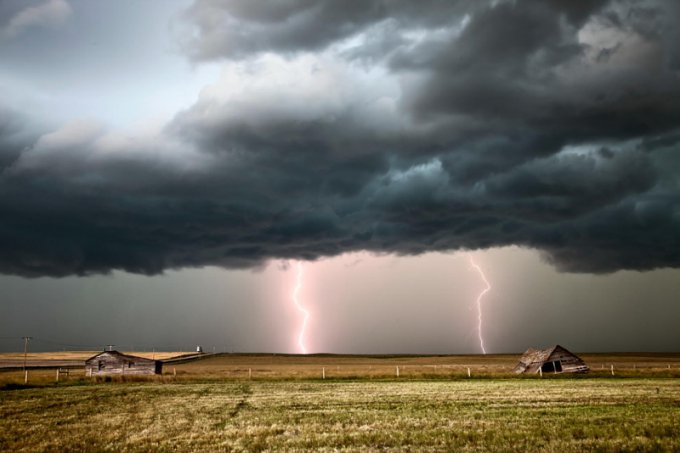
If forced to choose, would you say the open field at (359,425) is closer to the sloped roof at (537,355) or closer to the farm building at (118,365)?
the sloped roof at (537,355)

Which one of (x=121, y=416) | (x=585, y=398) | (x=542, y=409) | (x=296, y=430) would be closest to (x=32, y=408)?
(x=121, y=416)

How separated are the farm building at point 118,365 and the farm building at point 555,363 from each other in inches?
2249

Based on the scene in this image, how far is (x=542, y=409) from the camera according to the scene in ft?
78.1

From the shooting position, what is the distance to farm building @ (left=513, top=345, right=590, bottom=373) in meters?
74.1

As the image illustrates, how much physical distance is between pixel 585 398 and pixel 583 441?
16.5 meters

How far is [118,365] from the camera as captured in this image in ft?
278

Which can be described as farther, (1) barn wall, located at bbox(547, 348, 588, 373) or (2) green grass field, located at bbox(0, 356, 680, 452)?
(1) barn wall, located at bbox(547, 348, 588, 373)

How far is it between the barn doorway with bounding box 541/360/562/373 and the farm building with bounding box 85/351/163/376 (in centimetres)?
5849

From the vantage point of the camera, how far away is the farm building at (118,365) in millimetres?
83812

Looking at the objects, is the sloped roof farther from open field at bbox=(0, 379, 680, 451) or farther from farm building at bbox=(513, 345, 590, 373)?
open field at bbox=(0, 379, 680, 451)

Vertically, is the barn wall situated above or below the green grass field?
below

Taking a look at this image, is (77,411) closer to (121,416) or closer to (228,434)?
(121,416)

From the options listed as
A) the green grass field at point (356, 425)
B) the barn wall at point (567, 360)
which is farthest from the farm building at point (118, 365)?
the barn wall at point (567, 360)

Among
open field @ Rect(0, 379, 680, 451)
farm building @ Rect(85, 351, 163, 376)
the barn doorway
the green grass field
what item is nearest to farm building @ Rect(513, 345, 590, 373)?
the barn doorway
